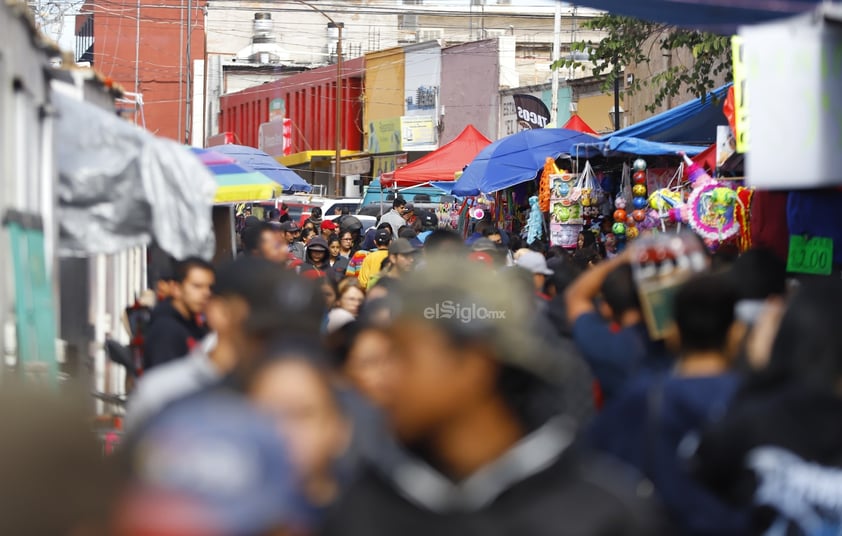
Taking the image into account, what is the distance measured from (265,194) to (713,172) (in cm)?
455

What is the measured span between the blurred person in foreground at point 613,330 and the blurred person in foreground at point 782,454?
1.04m

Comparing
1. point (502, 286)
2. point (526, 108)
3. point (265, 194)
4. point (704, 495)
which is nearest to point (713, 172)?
point (265, 194)

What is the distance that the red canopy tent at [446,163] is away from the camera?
25062mm

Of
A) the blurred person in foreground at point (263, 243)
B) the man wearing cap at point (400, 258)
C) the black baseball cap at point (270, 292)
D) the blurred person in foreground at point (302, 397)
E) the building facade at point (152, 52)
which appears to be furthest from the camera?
the building facade at point (152, 52)

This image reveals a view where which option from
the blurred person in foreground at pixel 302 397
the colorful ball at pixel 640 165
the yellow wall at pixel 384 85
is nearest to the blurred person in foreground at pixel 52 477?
the blurred person in foreground at pixel 302 397

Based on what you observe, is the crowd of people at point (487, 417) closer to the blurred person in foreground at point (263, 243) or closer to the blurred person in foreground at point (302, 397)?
the blurred person in foreground at point (302, 397)

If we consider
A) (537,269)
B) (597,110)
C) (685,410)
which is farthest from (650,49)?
(597,110)

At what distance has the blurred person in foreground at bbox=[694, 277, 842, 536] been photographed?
12.9 ft

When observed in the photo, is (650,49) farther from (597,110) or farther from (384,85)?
(384,85)

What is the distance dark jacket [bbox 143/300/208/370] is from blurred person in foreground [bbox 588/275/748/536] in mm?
2739

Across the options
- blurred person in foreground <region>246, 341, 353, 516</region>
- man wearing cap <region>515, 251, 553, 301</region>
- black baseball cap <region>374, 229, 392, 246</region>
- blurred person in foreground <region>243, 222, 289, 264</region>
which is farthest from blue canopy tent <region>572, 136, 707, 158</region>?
blurred person in foreground <region>246, 341, 353, 516</region>

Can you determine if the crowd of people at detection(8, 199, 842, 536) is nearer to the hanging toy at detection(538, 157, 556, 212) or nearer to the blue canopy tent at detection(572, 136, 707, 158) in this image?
the blue canopy tent at detection(572, 136, 707, 158)

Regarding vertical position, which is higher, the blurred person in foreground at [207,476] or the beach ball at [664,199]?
the beach ball at [664,199]

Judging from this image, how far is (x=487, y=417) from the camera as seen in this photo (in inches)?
105
